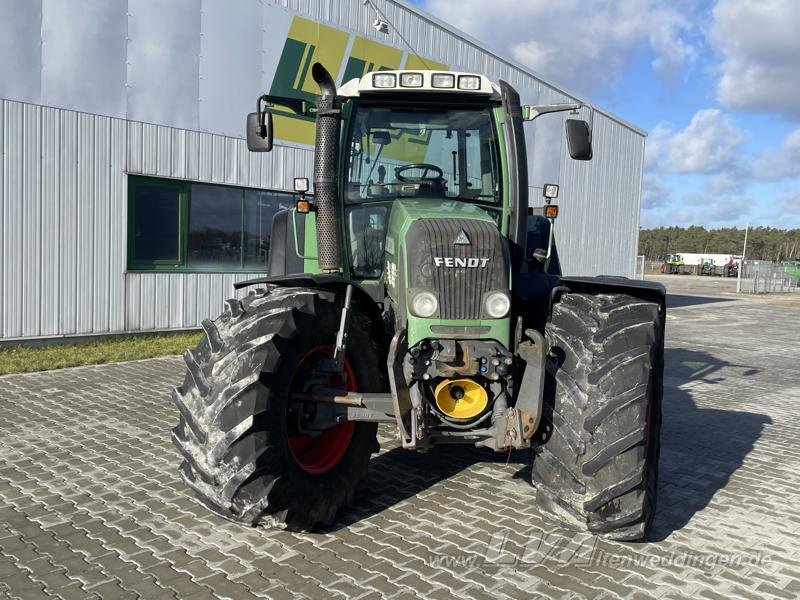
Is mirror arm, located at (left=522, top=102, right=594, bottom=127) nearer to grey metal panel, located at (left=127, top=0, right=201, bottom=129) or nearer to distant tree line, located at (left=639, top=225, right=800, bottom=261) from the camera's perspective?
grey metal panel, located at (left=127, top=0, right=201, bottom=129)

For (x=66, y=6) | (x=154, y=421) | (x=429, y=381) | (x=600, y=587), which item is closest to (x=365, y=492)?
(x=429, y=381)

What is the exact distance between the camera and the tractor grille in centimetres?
405

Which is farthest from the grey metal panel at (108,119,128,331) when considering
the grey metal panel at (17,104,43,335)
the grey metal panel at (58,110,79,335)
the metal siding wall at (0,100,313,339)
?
the grey metal panel at (17,104,43,335)

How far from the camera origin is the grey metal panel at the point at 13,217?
8.99 m

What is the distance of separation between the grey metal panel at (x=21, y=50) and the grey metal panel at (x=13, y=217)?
0.22 m

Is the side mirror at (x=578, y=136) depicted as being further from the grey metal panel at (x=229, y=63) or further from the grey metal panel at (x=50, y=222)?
the grey metal panel at (x=229, y=63)

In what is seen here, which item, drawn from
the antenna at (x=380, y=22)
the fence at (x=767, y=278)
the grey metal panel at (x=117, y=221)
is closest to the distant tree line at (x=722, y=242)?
the fence at (x=767, y=278)

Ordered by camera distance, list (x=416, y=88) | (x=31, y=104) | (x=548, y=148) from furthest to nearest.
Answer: (x=548, y=148) < (x=31, y=104) < (x=416, y=88)

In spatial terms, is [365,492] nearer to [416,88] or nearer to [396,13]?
[416,88]

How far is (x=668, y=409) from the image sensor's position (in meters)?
7.91

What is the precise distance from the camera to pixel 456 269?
4.06m

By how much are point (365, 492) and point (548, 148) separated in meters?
15.6

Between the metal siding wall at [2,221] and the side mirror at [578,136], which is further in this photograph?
the metal siding wall at [2,221]

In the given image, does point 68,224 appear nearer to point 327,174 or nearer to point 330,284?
point 327,174
